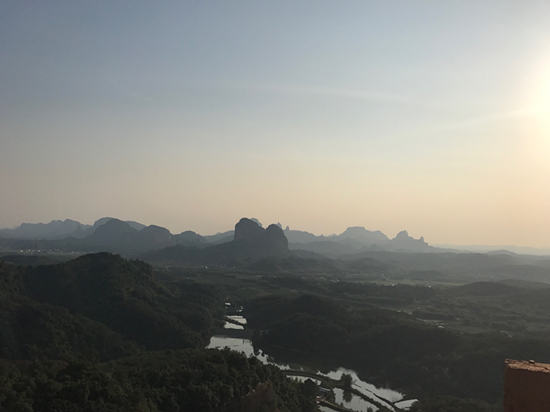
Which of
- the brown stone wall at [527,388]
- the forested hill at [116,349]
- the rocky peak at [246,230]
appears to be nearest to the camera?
the brown stone wall at [527,388]

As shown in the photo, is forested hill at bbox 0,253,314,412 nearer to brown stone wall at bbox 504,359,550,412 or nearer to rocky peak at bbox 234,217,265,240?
brown stone wall at bbox 504,359,550,412

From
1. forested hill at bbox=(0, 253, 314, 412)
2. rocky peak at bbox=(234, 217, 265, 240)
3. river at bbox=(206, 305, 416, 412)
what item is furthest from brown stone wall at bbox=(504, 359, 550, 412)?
rocky peak at bbox=(234, 217, 265, 240)

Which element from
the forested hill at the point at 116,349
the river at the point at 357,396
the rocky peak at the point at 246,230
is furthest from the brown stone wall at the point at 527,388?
the rocky peak at the point at 246,230

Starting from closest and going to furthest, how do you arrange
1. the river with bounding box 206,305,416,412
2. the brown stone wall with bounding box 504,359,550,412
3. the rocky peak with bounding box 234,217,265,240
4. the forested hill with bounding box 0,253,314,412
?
1. the brown stone wall with bounding box 504,359,550,412
2. the forested hill with bounding box 0,253,314,412
3. the river with bounding box 206,305,416,412
4. the rocky peak with bounding box 234,217,265,240

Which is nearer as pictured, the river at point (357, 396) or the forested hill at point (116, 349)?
the forested hill at point (116, 349)

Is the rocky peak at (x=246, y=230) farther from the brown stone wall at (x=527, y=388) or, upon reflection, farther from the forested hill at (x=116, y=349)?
the brown stone wall at (x=527, y=388)

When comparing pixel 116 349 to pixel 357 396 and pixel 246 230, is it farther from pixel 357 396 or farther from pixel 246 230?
pixel 246 230
